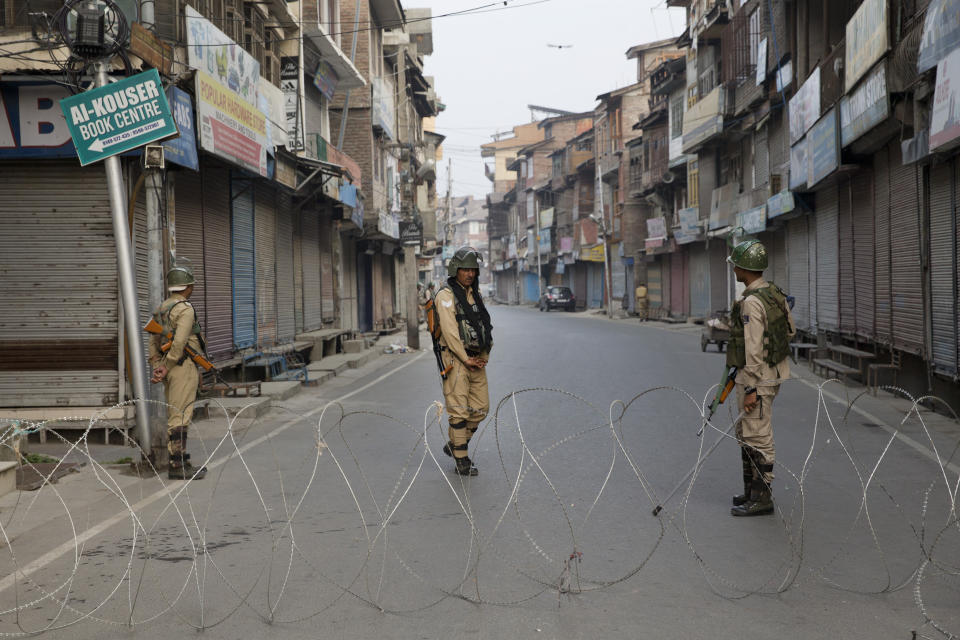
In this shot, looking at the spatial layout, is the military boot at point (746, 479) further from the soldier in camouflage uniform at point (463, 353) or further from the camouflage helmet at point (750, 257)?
the soldier in camouflage uniform at point (463, 353)

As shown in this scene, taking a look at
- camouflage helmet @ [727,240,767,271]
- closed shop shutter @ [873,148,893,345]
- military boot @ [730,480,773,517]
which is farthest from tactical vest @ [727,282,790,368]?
closed shop shutter @ [873,148,893,345]

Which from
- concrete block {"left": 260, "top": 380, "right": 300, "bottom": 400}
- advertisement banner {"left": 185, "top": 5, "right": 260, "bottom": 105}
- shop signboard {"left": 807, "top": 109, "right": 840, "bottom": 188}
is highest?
advertisement banner {"left": 185, "top": 5, "right": 260, "bottom": 105}

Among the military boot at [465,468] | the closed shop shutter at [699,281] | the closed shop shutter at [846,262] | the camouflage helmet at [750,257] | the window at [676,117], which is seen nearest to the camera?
the camouflage helmet at [750,257]

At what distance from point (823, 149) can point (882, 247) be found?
9.97ft

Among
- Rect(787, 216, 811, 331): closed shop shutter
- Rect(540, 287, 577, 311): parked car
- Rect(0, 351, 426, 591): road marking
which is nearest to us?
Rect(0, 351, 426, 591): road marking

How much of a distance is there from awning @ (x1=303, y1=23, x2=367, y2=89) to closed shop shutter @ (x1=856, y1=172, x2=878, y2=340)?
11917 mm

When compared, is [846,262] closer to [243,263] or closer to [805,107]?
[805,107]

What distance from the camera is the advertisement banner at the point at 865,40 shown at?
12.7m

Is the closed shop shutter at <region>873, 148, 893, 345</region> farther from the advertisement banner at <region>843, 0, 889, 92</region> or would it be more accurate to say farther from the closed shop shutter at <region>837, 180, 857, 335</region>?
the closed shop shutter at <region>837, 180, 857, 335</region>

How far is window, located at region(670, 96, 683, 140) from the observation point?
37.2 m

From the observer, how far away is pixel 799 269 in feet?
72.1

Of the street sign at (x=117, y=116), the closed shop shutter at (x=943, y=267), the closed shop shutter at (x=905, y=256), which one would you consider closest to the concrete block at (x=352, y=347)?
the closed shop shutter at (x=905, y=256)

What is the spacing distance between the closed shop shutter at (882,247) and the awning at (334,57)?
12152mm

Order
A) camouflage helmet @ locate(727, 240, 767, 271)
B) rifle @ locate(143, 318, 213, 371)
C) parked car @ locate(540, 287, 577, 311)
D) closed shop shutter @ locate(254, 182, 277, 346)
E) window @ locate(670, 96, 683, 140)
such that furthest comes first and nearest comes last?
parked car @ locate(540, 287, 577, 311) < window @ locate(670, 96, 683, 140) < closed shop shutter @ locate(254, 182, 277, 346) < rifle @ locate(143, 318, 213, 371) < camouflage helmet @ locate(727, 240, 767, 271)
